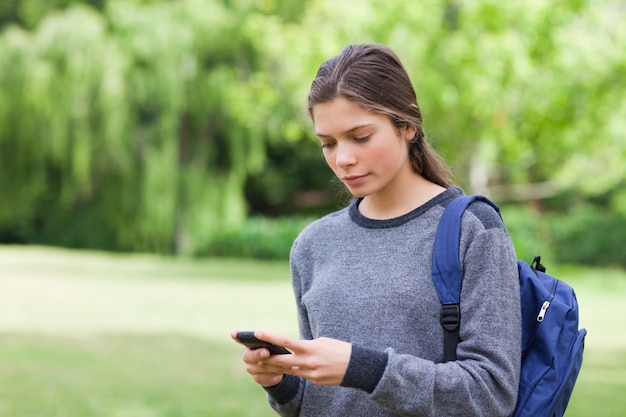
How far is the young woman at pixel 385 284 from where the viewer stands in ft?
5.93

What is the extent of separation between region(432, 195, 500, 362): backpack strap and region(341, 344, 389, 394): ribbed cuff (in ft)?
0.62

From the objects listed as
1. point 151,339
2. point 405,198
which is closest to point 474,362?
point 405,198

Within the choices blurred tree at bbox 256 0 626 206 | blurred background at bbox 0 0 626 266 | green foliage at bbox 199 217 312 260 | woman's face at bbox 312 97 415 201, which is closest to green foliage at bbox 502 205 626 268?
blurred background at bbox 0 0 626 266

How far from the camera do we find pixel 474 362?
6.07 feet

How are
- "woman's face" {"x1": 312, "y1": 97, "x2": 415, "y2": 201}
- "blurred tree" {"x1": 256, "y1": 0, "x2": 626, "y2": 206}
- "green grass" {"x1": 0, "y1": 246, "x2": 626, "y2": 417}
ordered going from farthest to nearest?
"blurred tree" {"x1": 256, "y1": 0, "x2": 626, "y2": 206}
"green grass" {"x1": 0, "y1": 246, "x2": 626, "y2": 417}
"woman's face" {"x1": 312, "y1": 97, "x2": 415, "y2": 201}

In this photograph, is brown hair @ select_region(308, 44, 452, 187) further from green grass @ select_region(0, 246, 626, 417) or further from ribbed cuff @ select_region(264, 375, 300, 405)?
green grass @ select_region(0, 246, 626, 417)

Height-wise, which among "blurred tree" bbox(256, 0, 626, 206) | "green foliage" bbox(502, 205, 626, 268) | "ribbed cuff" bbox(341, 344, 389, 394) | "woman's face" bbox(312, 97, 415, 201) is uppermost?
"blurred tree" bbox(256, 0, 626, 206)

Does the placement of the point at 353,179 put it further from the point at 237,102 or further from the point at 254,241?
the point at 254,241

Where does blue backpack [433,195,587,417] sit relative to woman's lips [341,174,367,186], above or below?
below

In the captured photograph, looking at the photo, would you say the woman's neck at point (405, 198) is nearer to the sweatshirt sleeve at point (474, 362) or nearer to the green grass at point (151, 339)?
the sweatshirt sleeve at point (474, 362)

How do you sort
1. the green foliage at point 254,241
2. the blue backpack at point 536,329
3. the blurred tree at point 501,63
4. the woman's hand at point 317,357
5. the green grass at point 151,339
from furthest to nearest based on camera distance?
the green foliage at point 254,241
the blurred tree at point 501,63
the green grass at point 151,339
the blue backpack at point 536,329
the woman's hand at point 317,357

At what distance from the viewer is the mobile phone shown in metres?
1.81

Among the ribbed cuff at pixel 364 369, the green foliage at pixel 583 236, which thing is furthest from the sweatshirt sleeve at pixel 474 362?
the green foliage at pixel 583 236

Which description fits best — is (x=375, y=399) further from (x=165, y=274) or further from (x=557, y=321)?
(x=165, y=274)
